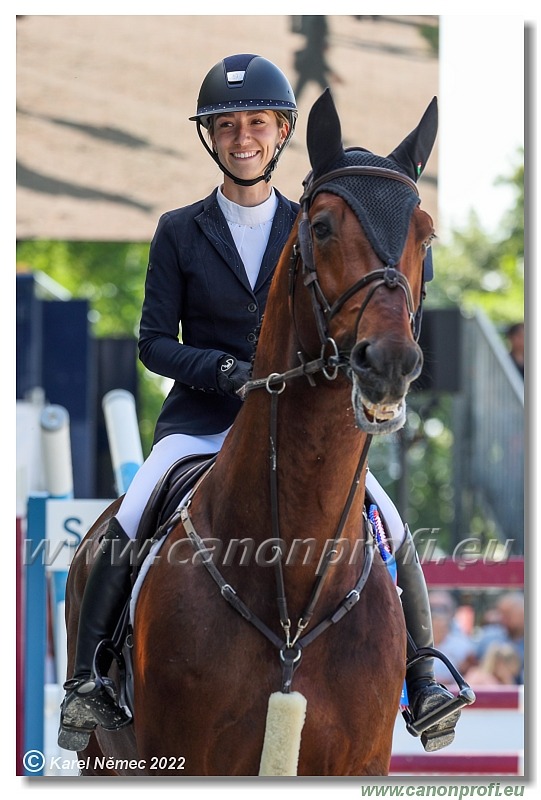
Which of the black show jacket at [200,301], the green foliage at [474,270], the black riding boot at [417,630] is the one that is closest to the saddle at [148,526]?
the black show jacket at [200,301]

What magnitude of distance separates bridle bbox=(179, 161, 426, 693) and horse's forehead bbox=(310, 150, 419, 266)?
0.03 metres

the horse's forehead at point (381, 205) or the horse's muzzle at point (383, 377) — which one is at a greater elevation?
the horse's forehead at point (381, 205)

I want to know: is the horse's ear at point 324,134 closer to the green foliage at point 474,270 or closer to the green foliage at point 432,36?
the green foliage at point 432,36

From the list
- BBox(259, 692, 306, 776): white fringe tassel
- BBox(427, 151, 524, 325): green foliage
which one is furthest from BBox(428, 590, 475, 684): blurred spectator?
BBox(427, 151, 524, 325): green foliage

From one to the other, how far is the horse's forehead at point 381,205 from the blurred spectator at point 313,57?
6.57 metres

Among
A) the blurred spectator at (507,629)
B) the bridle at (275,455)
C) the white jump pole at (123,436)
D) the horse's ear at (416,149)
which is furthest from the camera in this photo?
the blurred spectator at (507,629)

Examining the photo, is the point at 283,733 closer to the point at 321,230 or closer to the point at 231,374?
the point at 231,374

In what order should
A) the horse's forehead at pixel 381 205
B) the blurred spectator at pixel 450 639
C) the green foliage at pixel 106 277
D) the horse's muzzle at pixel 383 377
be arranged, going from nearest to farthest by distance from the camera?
the horse's muzzle at pixel 383 377, the horse's forehead at pixel 381 205, the blurred spectator at pixel 450 639, the green foliage at pixel 106 277

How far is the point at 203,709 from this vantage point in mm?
4059

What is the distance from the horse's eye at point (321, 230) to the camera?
371 cm

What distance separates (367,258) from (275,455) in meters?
0.81

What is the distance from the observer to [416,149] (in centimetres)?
396

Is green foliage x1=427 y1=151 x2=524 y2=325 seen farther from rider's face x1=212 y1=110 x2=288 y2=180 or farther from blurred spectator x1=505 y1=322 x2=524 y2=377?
rider's face x1=212 y1=110 x2=288 y2=180

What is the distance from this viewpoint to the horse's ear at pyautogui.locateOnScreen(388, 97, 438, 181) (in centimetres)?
394
